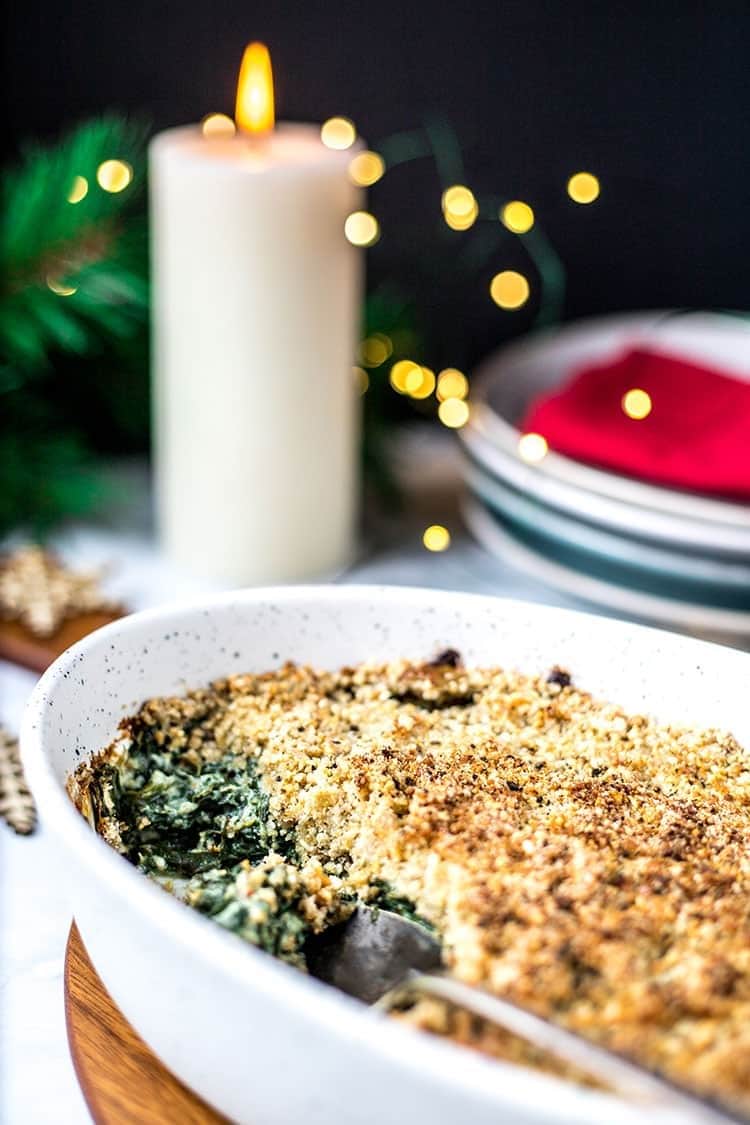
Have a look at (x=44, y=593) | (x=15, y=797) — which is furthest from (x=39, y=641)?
(x=15, y=797)

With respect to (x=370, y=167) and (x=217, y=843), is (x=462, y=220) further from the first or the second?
(x=217, y=843)

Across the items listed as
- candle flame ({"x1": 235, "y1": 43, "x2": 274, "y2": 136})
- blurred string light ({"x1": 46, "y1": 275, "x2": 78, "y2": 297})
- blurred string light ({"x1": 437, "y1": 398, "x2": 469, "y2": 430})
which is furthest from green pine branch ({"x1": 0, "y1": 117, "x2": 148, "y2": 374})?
blurred string light ({"x1": 437, "y1": 398, "x2": 469, "y2": 430})

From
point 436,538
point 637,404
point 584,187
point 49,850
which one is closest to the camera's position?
point 49,850

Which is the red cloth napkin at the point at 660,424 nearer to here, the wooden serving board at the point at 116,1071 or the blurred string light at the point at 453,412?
the blurred string light at the point at 453,412

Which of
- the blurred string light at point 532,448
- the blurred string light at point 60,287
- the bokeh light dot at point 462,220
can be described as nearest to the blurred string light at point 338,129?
the bokeh light dot at point 462,220

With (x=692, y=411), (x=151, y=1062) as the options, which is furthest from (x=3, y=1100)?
(x=692, y=411)

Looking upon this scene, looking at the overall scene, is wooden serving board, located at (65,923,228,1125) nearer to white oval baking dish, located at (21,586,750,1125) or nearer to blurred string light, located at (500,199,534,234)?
white oval baking dish, located at (21,586,750,1125)

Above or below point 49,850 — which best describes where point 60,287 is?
above

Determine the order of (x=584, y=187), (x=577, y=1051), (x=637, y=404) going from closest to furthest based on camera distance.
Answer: (x=577, y=1051), (x=637, y=404), (x=584, y=187)
